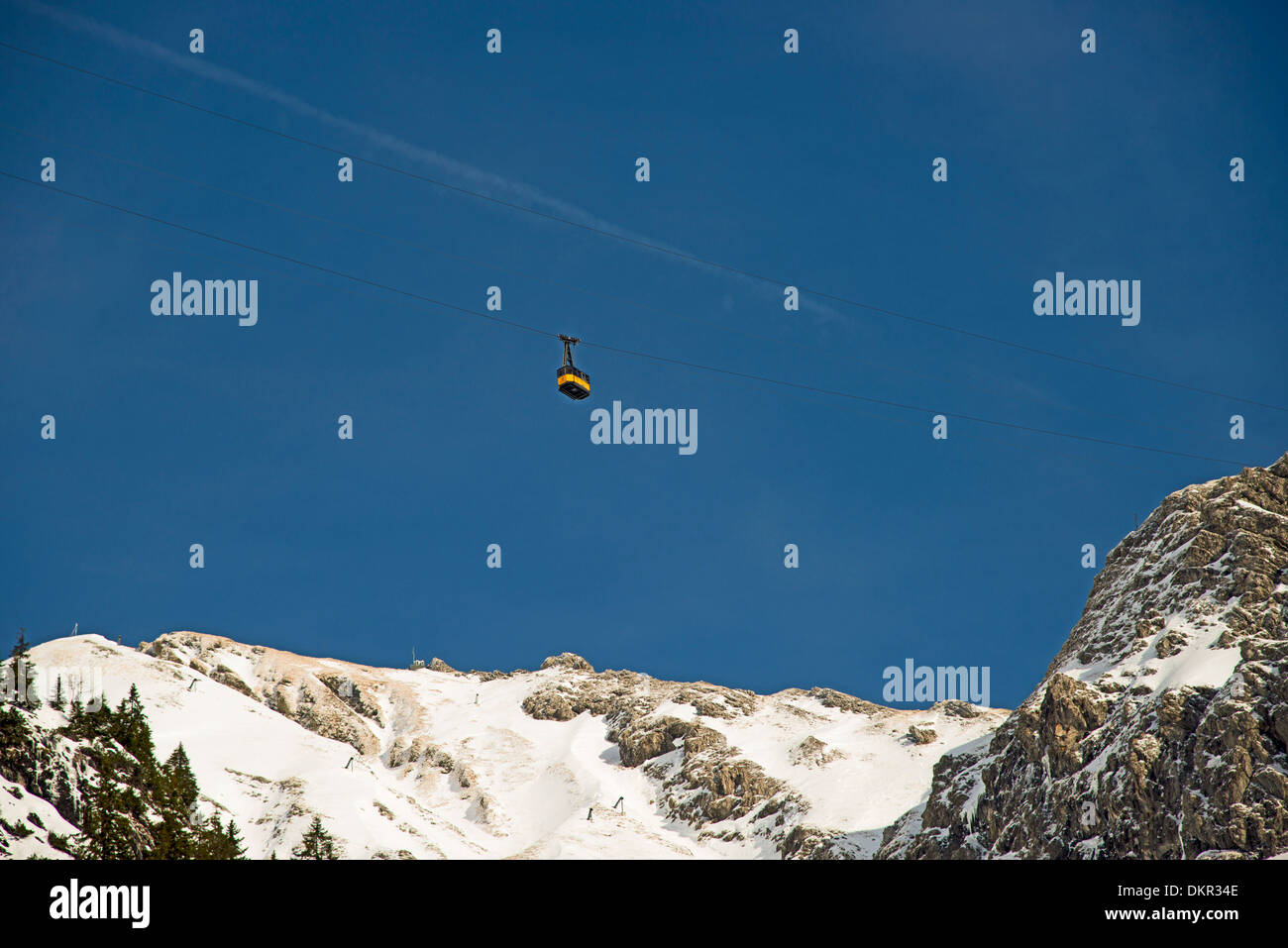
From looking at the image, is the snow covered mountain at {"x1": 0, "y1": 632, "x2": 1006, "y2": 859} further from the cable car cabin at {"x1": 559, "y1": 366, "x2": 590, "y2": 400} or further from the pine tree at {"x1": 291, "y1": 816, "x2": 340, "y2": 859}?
the cable car cabin at {"x1": 559, "y1": 366, "x2": 590, "y2": 400}

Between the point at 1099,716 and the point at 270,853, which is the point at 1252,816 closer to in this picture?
the point at 1099,716

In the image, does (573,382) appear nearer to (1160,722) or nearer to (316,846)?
(316,846)

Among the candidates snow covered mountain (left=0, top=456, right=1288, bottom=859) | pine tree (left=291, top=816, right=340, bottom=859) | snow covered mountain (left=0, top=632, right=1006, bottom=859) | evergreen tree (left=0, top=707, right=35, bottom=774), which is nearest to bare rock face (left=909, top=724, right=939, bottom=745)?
snow covered mountain (left=0, top=456, right=1288, bottom=859)

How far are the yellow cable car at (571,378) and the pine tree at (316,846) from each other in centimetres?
5275

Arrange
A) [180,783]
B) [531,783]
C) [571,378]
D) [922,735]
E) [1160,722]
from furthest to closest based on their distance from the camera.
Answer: [922,735] → [531,783] → [180,783] → [1160,722] → [571,378]

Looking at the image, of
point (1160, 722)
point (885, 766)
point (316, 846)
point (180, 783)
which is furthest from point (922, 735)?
point (180, 783)

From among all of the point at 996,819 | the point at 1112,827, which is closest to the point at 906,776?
the point at 996,819

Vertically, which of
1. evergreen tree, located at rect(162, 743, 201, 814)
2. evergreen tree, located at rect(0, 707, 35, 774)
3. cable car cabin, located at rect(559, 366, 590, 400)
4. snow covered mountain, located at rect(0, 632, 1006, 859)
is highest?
cable car cabin, located at rect(559, 366, 590, 400)

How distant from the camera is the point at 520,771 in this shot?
185125 millimetres

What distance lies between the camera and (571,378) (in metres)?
65.4

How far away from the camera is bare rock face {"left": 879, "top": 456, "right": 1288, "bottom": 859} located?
97062 millimetres

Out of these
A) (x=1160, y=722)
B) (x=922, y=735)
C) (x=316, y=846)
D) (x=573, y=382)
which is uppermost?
(x=573, y=382)

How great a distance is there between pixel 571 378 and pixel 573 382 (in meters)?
0.29
